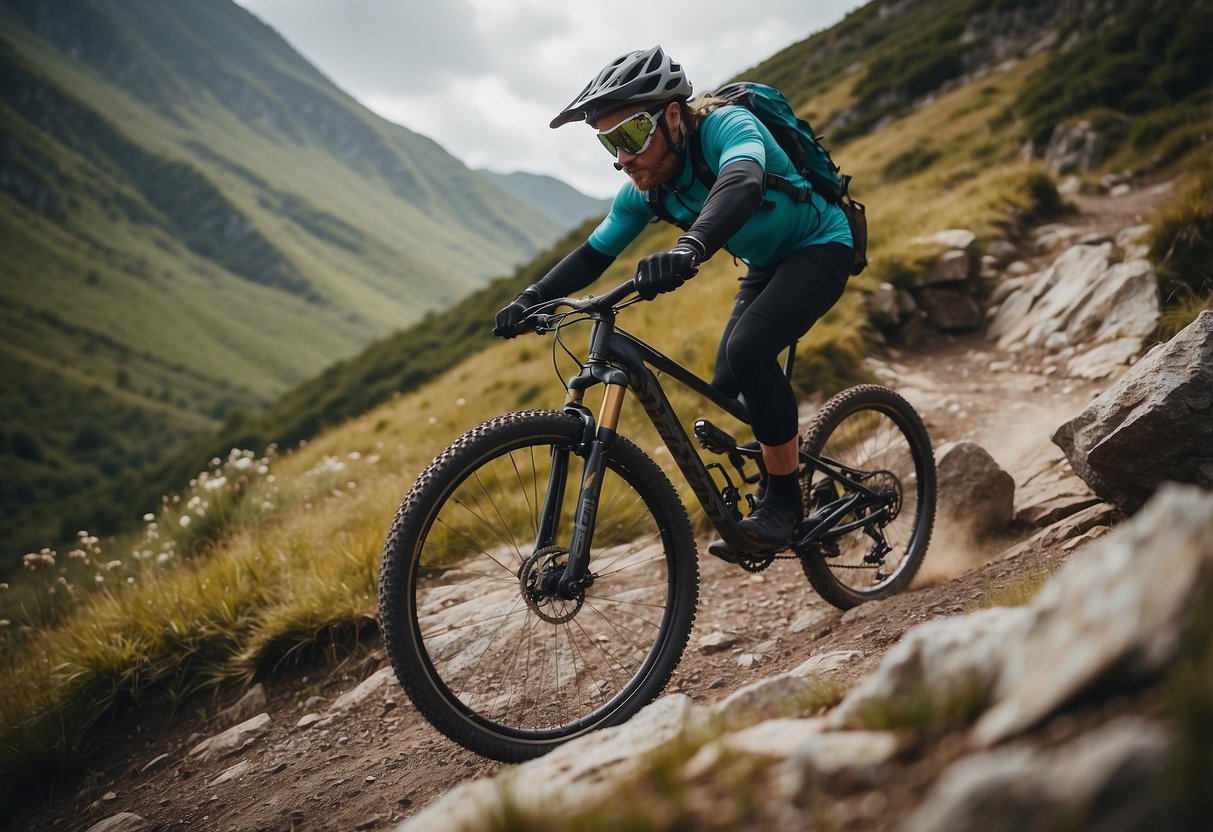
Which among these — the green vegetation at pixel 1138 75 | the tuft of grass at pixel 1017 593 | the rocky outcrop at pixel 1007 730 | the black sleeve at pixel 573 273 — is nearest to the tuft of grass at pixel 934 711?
the rocky outcrop at pixel 1007 730

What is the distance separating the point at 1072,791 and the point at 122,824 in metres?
4.32

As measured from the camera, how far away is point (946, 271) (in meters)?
9.75

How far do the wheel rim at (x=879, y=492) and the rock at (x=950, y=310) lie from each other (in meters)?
4.53

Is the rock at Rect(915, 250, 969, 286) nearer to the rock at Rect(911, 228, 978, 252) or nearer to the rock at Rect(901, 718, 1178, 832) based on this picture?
the rock at Rect(911, 228, 978, 252)

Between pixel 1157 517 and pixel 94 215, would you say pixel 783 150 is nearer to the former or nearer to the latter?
pixel 1157 517

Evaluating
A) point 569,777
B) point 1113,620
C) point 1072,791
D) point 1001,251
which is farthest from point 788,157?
point 1001,251

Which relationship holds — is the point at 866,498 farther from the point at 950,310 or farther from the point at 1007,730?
the point at 950,310

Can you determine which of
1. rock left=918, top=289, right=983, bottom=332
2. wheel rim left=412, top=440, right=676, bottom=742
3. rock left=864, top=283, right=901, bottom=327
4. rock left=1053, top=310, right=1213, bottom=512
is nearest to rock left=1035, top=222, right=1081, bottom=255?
rock left=918, top=289, right=983, bottom=332

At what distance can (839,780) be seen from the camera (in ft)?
5.17

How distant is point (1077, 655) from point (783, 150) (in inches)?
136

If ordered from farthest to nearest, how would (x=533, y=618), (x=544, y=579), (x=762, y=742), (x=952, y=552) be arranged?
(x=952, y=552)
(x=533, y=618)
(x=544, y=579)
(x=762, y=742)

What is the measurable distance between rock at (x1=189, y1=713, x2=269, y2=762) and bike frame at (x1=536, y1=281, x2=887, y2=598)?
2613 mm

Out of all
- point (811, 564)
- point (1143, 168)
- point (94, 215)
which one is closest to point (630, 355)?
point (811, 564)

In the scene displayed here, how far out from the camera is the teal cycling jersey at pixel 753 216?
3.87m
